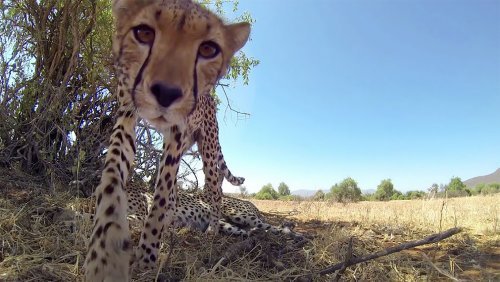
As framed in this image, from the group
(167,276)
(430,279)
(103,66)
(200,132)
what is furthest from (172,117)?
(103,66)

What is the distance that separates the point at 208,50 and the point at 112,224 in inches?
35.1

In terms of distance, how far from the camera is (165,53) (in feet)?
5.72

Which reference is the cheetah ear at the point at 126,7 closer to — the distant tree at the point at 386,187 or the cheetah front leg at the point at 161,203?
the cheetah front leg at the point at 161,203

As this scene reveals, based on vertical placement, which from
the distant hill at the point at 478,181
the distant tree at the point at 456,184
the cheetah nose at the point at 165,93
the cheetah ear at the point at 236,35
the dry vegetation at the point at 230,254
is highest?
the distant hill at the point at 478,181

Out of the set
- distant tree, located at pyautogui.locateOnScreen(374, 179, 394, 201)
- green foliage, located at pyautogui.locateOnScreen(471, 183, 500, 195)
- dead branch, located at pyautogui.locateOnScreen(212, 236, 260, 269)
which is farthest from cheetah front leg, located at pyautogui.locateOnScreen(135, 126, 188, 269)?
distant tree, located at pyautogui.locateOnScreen(374, 179, 394, 201)

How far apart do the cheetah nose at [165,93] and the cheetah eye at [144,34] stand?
0.29m

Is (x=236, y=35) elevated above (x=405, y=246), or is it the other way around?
(x=236, y=35)

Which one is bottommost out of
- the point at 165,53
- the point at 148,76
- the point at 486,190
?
the point at 148,76

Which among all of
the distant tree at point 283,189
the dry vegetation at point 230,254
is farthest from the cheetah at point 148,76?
the distant tree at point 283,189

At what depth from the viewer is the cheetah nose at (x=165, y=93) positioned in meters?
1.64

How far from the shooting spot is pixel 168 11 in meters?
1.81

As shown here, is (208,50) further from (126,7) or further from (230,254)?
(230,254)

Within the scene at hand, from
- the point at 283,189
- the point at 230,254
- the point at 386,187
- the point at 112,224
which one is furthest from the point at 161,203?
the point at 386,187

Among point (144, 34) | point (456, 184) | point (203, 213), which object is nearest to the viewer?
point (144, 34)
